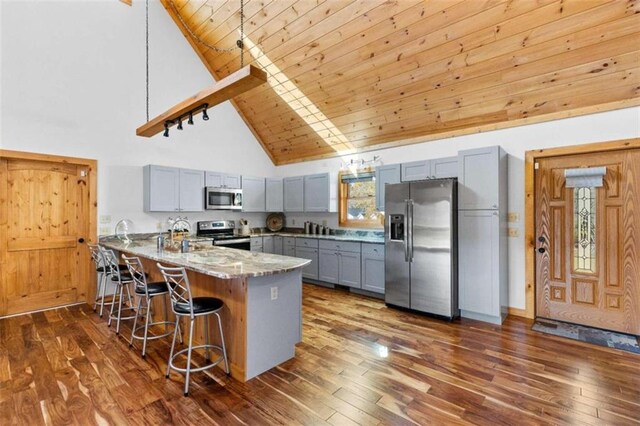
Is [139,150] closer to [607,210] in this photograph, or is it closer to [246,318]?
[246,318]

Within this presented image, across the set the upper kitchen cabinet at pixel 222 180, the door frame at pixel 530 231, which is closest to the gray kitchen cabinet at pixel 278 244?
the upper kitchen cabinet at pixel 222 180

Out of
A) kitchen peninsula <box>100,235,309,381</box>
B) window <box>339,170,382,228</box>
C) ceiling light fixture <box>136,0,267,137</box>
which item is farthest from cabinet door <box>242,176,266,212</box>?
kitchen peninsula <box>100,235,309,381</box>

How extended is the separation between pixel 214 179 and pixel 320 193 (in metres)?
1.99

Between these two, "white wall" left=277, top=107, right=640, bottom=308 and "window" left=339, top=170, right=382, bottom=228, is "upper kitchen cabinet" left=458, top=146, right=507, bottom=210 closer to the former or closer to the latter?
"white wall" left=277, top=107, right=640, bottom=308

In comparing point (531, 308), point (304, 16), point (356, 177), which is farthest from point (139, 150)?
point (531, 308)

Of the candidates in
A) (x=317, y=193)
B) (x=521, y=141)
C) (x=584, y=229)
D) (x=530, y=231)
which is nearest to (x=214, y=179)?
(x=317, y=193)

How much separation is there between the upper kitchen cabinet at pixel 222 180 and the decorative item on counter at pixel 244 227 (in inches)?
30.1

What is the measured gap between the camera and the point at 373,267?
4.88m

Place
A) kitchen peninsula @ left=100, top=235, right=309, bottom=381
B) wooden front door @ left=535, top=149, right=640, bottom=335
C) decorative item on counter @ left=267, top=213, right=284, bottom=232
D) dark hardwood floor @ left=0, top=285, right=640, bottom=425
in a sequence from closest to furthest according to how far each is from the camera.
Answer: dark hardwood floor @ left=0, top=285, right=640, bottom=425
kitchen peninsula @ left=100, top=235, right=309, bottom=381
wooden front door @ left=535, top=149, right=640, bottom=335
decorative item on counter @ left=267, top=213, right=284, bottom=232

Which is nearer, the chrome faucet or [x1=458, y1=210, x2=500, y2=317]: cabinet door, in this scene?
[x1=458, y1=210, x2=500, y2=317]: cabinet door

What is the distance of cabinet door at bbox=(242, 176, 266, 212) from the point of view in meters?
6.29

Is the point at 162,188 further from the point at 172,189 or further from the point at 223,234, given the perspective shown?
the point at 223,234

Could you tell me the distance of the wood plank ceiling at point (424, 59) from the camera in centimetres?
300

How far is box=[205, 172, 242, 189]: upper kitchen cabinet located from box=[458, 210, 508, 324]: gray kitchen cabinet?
Answer: 13.3 feet
